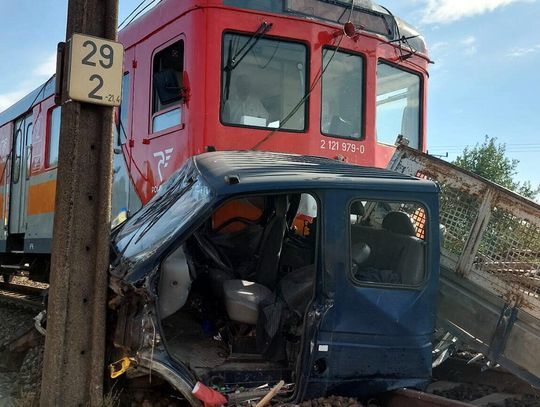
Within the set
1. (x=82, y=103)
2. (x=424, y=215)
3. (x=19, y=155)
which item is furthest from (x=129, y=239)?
(x=19, y=155)

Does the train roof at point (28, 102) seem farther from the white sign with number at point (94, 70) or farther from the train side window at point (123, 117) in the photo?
the white sign with number at point (94, 70)

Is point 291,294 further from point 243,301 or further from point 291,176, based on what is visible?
point 291,176

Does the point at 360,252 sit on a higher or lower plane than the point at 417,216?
lower

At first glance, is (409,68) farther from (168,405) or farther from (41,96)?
(41,96)

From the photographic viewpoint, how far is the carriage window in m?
3.48

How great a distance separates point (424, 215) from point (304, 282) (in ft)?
2.70

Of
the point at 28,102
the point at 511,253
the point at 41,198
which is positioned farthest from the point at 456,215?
the point at 28,102

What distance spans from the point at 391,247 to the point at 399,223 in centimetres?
20

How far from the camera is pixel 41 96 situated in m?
8.58

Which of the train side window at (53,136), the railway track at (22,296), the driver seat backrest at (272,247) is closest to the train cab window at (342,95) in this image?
the driver seat backrest at (272,247)

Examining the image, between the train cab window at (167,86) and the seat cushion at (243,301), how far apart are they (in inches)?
92.7

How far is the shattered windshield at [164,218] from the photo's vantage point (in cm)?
337

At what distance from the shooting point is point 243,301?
350 centimetres

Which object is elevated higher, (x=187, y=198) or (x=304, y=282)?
(x=187, y=198)
